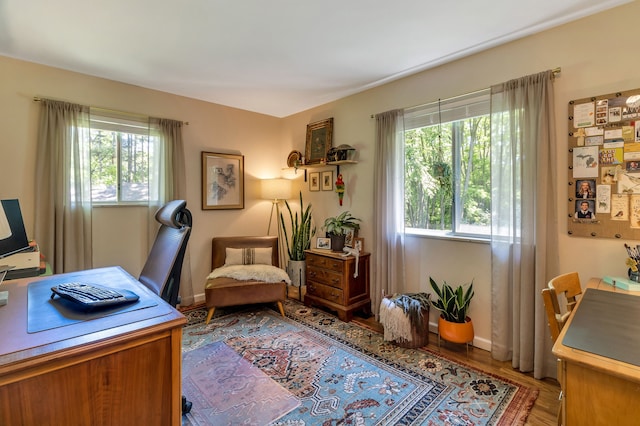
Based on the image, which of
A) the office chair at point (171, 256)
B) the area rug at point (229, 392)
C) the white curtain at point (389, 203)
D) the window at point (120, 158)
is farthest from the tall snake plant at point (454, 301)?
the window at point (120, 158)

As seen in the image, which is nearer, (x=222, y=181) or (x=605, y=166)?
(x=605, y=166)

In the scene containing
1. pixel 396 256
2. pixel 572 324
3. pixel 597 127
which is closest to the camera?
pixel 572 324

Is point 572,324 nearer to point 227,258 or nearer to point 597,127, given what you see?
point 597,127

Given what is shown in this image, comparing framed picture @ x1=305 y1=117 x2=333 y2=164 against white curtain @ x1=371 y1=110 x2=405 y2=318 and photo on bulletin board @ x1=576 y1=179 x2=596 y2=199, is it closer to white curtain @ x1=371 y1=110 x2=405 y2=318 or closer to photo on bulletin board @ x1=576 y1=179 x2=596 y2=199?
white curtain @ x1=371 y1=110 x2=405 y2=318

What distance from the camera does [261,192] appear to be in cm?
437

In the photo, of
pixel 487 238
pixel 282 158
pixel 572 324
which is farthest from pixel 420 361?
pixel 282 158

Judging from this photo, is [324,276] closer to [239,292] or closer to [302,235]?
[302,235]

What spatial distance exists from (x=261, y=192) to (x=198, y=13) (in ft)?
8.29

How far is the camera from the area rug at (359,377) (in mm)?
1829

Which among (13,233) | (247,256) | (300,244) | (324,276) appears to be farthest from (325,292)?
(13,233)

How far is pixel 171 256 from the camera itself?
1714 millimetres

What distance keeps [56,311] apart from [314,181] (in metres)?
3.15

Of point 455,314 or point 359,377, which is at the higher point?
point 455,314

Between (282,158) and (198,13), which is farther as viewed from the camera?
(282,158)
